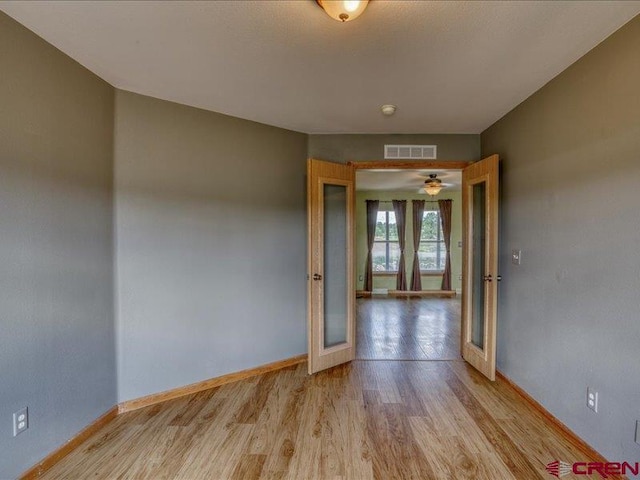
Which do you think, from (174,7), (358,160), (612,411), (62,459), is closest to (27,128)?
(174,7)

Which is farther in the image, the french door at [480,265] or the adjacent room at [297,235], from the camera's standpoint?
the french door at [480,265]

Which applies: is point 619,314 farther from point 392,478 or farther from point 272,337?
point 272,337

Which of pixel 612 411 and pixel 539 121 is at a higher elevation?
pixel 539 121

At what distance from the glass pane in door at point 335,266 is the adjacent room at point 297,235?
0.03 m

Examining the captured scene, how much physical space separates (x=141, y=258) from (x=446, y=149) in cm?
320

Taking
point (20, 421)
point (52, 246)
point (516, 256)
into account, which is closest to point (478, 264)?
point (516, 256)

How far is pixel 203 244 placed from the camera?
111 inches

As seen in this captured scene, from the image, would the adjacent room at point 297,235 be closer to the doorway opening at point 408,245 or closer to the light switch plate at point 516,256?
the light switch plate at point 516,256

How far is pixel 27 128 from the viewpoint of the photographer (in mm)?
1777

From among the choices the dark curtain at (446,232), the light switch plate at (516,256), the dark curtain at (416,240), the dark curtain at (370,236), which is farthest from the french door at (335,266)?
the dark curtain at (446,232)

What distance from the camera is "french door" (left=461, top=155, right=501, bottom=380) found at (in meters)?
2.85

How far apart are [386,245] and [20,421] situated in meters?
7.03

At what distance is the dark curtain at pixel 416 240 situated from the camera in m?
7.71

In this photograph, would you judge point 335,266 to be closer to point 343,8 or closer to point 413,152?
point 413,152
